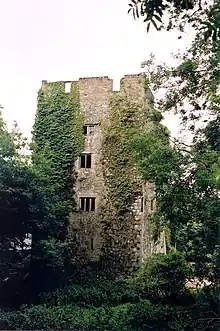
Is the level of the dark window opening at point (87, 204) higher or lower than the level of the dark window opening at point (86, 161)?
lower

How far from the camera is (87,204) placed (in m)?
14.2

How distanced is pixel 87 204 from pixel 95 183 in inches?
25.8

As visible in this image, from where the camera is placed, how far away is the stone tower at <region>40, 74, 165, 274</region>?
13891 millimetres

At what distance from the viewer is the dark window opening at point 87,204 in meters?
14.2

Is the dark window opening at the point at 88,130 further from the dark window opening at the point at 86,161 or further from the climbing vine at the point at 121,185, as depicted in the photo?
the dark window opening at the point at 86,161

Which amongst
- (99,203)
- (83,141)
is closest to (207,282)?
(99,203)

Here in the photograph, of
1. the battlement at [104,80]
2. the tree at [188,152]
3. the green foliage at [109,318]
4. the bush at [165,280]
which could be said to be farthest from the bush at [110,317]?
the battlement at [104,80]

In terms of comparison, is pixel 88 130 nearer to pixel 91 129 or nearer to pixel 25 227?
pixel 91 129

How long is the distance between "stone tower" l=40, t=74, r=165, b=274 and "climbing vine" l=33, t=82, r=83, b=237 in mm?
194

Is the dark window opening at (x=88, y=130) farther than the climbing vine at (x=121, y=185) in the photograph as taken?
Yes

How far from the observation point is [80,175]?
566 inches

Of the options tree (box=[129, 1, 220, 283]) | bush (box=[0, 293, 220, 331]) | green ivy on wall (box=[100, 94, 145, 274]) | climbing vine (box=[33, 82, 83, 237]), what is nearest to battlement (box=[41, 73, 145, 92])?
climbing vine (box=[33, 82, 83, 237])

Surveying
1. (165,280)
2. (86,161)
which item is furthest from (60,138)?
(165,280)

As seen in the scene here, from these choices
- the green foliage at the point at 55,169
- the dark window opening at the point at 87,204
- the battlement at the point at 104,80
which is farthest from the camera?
the battlement at the point at 104,80
